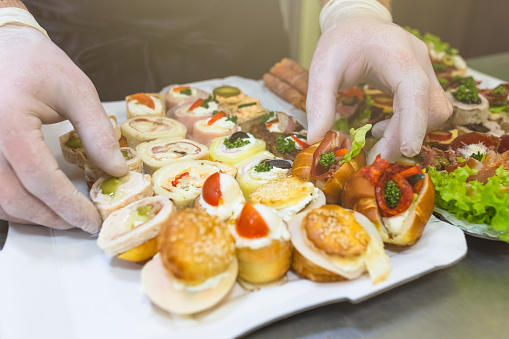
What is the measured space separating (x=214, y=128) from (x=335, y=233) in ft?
5.31

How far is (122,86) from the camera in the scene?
382 centimetres

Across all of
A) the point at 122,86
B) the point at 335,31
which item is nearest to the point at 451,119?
the point at 335,31

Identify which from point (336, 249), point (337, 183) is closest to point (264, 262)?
point (336, 249)

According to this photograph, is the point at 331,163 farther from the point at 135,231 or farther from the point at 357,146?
the point at 135,231

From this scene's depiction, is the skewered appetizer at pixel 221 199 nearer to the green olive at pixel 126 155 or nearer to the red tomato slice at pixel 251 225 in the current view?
the red tomato slice at pixel 251 225

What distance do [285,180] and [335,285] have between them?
2.18 ft

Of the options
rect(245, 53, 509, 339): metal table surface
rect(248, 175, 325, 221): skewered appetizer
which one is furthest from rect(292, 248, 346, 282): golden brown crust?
rect(248, 175, 325, 221): skewered appetizer

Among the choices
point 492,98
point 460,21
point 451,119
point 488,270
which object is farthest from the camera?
point 460,21

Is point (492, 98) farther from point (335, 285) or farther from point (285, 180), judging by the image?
point (335, 285)

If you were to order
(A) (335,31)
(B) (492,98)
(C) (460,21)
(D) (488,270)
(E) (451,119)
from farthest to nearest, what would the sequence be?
(C) (460,21) → (B) (492,98) → (E) (451,119) → (A) (335,31) → (D) (488,270)

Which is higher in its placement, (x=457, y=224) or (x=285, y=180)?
(x=285, y=180)

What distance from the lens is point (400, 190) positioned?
199 cm

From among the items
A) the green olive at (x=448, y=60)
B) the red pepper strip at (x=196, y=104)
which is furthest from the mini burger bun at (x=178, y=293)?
the green olive at (x=448, y=60)

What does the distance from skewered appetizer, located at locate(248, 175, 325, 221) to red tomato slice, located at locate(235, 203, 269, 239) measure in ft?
Answer: 0.85
